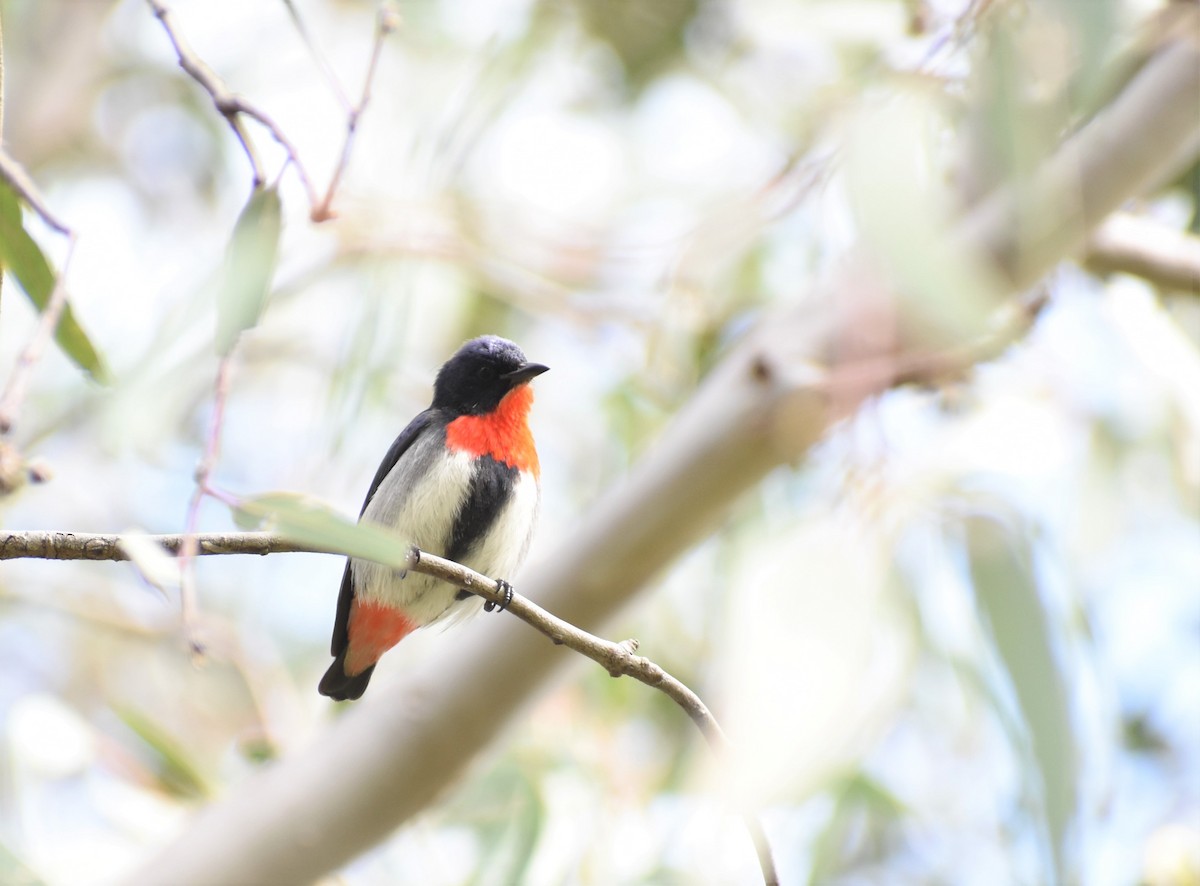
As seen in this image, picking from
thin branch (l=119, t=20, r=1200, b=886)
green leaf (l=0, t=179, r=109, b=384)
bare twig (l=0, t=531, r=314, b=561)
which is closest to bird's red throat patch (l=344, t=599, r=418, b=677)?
thin branch (l=119, t=20, r=1200, b=886)

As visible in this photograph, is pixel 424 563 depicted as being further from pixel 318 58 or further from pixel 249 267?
pixel 318 58

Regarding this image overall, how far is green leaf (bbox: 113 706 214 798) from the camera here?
9.50 ft

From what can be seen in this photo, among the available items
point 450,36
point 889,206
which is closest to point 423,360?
point 450,36

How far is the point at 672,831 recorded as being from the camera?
294 centimetres

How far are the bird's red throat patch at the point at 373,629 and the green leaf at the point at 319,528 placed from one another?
1.43m

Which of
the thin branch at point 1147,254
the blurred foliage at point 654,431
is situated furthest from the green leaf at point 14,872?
the thin branch at point 1147,254

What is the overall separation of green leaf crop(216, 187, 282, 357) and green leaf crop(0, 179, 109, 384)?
0.21 metres

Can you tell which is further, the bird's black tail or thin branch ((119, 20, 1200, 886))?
the bird's black tail

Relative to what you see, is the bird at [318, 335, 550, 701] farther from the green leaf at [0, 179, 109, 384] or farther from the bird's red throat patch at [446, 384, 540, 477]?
the green leaf at [0, 179, 109, 384]

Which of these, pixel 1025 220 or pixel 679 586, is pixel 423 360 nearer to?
pixel 679 586

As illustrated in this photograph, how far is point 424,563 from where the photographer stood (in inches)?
62.6

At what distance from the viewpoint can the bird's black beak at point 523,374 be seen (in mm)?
2906

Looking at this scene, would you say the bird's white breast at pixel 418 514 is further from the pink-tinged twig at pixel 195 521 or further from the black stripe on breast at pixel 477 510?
Result: the pink-tinged twig at pixel 195 521

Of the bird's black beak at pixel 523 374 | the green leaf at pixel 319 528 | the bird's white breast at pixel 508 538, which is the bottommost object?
the bird's white breast at pixel 508 538
